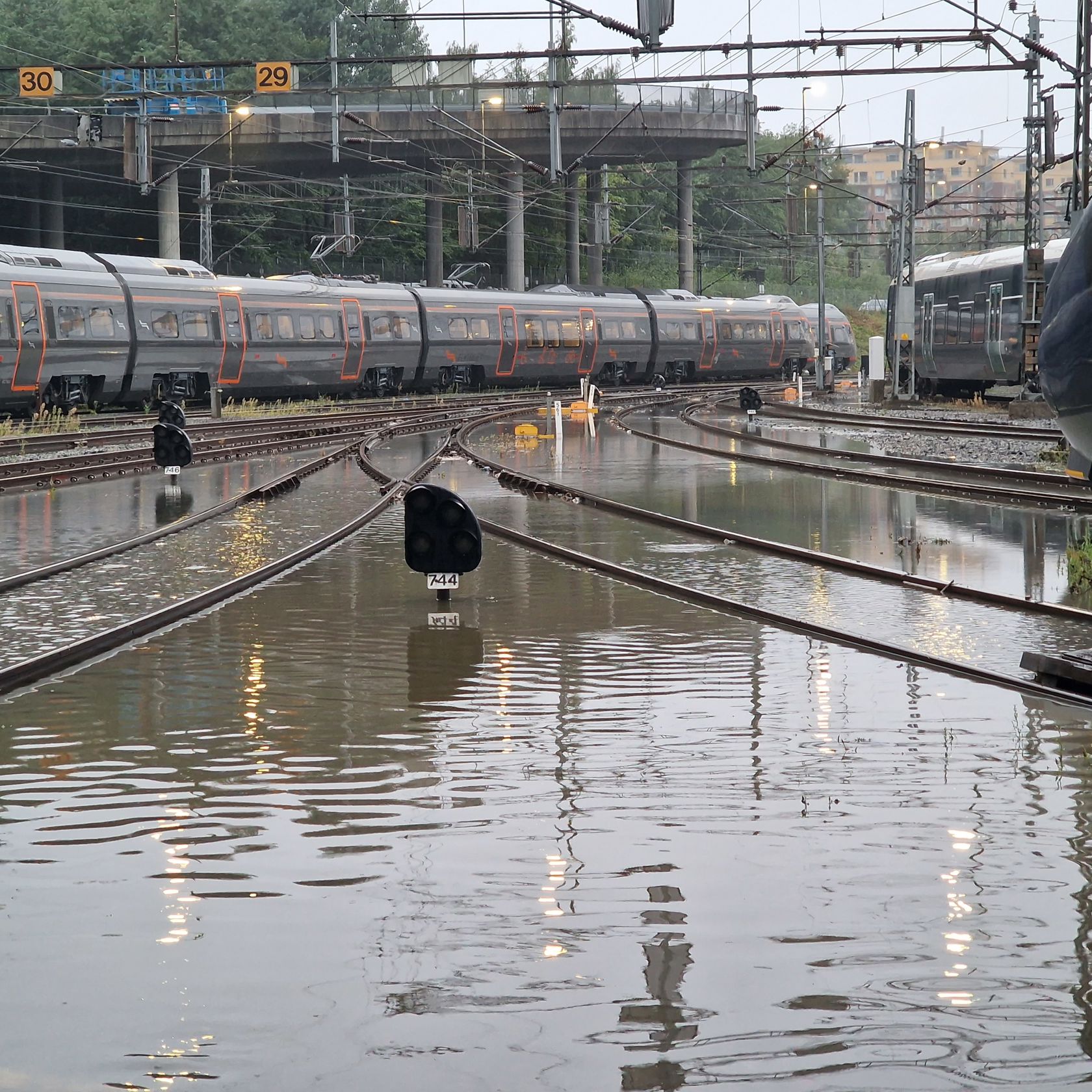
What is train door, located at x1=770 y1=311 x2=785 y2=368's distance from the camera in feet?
227

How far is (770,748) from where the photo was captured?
6.99 metres

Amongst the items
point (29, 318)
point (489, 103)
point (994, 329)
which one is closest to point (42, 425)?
point (29, 318)

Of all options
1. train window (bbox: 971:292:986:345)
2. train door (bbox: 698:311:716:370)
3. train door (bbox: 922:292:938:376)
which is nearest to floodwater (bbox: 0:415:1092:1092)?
train window (bbox: 971:292:986:345)

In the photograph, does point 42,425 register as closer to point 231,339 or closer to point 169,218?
point 231,339

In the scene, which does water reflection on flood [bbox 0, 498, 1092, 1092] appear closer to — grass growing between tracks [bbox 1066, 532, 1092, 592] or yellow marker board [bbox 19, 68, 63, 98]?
grass growing between tracks [bbox 1066, 532, 1092, 592]

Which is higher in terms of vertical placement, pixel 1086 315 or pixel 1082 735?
pixel 1086 315

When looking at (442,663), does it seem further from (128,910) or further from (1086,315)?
(128,910)

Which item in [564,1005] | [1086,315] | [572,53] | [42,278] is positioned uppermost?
[572,53]

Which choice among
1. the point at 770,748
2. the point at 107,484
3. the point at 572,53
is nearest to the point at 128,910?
the point at 770,748

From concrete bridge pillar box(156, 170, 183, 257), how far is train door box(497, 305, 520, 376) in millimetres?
13967

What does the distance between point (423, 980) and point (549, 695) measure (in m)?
4.13

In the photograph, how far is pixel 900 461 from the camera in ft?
83.2

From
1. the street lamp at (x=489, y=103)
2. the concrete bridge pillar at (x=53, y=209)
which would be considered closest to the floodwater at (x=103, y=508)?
the street lamp at (x=489, y=103)

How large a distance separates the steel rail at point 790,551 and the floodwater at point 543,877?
8.10 ft
